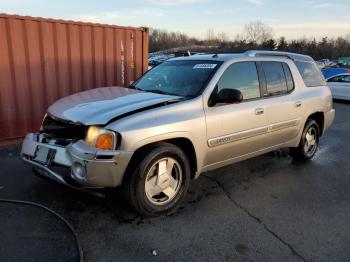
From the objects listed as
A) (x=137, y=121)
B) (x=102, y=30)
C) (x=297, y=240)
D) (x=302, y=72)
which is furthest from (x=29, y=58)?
(x=297, y=240)

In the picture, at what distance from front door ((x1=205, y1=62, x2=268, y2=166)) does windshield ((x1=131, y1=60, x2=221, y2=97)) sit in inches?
8.5

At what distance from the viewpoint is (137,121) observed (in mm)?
3549

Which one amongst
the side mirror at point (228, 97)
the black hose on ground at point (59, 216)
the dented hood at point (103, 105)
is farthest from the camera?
the side mirror at point (228, 97)

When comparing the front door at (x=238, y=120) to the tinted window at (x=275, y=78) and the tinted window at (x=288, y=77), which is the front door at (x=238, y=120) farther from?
the tinted window at (x=288, y=77)

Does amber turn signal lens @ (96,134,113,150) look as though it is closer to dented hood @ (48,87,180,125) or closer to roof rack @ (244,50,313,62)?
dented hood @ (48,87,180,125)

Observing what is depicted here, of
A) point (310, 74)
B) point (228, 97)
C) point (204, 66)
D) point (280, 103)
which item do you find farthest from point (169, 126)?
point (310, 74)

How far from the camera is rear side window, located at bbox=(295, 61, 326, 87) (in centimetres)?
578

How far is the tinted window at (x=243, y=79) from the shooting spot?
174 inches

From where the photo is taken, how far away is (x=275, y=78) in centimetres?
517

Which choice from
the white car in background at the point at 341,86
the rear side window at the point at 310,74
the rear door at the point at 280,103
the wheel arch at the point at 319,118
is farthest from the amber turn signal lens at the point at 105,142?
the white car in background at the point at 341,86

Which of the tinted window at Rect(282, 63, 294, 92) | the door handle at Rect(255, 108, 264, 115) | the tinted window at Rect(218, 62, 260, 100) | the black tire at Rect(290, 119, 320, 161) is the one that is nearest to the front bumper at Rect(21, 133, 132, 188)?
the tinted window at Rect(218, 62, 260, 100)

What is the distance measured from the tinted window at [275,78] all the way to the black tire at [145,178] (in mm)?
1843

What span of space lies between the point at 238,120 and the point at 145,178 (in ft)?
4.84

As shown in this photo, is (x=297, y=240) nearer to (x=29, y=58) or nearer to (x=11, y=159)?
(x=11, y=159)
